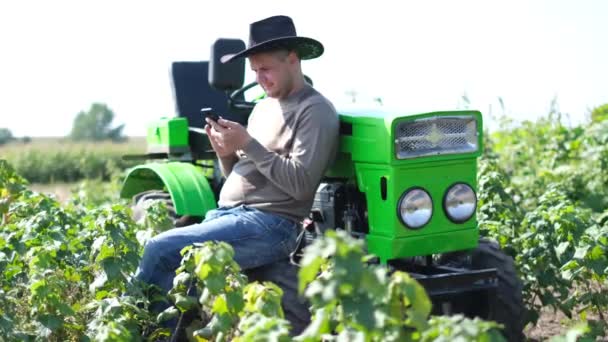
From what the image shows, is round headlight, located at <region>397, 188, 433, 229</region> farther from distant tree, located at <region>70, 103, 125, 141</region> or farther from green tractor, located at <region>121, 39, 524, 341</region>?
distant tree, located at <region>70, 103, 125, 141</region>

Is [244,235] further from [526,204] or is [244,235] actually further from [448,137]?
[526,204]

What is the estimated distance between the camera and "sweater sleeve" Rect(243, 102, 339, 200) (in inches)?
187

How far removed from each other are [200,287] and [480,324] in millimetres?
1620

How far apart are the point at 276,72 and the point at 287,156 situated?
44 centimetres

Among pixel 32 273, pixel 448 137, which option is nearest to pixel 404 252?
pixel 448 137

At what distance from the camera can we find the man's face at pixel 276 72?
5035mm

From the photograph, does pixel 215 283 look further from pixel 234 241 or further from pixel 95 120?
pixel 95 120

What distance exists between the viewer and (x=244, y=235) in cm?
483

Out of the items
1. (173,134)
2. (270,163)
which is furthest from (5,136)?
(270,163)

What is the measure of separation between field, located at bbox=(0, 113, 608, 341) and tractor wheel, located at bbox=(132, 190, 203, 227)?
0.19 m

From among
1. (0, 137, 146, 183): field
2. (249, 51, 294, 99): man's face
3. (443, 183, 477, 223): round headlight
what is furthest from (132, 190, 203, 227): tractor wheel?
(0, 137, 146, 183): field

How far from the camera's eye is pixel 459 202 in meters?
4.89

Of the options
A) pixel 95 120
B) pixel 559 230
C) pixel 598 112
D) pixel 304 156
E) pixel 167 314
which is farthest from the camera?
pixel 95 120

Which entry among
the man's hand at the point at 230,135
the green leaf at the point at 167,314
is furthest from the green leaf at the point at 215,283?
the man's hand at the point at 230,135
